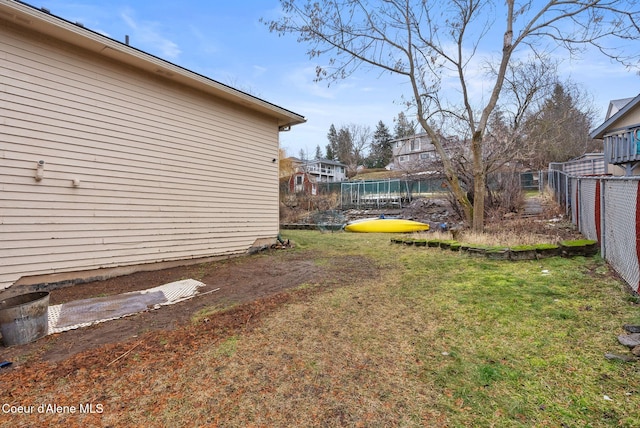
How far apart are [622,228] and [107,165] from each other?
741 cm

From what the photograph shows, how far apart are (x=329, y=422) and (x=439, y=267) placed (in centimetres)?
407

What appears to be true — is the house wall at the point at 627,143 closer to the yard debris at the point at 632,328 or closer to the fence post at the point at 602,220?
the fence post at the point at 602,220

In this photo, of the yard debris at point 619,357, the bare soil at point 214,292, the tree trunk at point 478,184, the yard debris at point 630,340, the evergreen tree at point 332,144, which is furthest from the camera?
the evergreen tree at point 332,144

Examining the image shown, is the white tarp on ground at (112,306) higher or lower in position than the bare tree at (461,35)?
lower

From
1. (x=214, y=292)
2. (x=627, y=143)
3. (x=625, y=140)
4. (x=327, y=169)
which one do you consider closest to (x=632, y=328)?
(x=214, y=292)

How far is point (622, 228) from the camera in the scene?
3570 millimetres

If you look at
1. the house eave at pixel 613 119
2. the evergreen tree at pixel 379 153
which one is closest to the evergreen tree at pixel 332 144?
the evergreen tree at pixel 379 153

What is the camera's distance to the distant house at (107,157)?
13.7 feet

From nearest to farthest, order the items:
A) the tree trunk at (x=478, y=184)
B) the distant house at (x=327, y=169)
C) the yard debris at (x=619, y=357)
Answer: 1. the yard debris at (x=619, y=357)
2. the tree trunk at (x=478, y=184)
3. the distant house at (x=327, y=169)

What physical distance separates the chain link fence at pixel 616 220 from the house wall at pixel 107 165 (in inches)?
262

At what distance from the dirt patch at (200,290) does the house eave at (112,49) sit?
3719mm

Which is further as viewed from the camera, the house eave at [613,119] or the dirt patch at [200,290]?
the house eave at [613,119]

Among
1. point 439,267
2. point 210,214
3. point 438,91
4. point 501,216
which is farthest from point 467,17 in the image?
point 210,214

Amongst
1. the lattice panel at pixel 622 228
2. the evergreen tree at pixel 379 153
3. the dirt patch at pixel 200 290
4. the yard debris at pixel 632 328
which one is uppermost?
the evergreen tree at pixel 379 153
